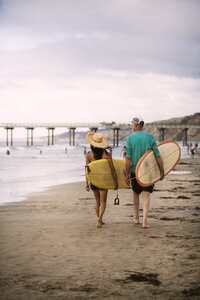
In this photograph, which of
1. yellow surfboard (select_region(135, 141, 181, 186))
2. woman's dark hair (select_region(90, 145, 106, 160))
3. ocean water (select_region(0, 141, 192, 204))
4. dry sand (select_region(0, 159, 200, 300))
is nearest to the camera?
dry sand (select_region(0, 159, 200, 300))

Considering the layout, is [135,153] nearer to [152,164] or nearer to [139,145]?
[139,145]

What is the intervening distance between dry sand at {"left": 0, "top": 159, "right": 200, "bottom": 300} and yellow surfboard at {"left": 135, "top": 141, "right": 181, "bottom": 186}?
742 millimetres

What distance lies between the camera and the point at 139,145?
17.2 ft

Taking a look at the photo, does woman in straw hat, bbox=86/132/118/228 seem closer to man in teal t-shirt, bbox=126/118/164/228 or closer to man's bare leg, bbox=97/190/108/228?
man's bare leg, bbox=97/190/108/228

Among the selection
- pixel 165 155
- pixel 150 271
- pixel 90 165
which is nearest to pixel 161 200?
pixel 165 155

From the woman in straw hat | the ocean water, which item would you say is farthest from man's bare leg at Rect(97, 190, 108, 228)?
the ocean water

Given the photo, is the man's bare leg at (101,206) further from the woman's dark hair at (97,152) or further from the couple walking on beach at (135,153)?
the woman's dark hair at (97,152)

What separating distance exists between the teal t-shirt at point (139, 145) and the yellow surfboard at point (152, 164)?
3.1 inches

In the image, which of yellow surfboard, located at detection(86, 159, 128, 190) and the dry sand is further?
yellow surfboard, located at detection(86, 159, 128, 190)

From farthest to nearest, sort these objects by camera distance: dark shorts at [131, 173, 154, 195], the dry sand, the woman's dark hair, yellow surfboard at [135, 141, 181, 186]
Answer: the woman's dark hair → dark shorts at [131, 173, 154, 195] → yellow surfboard at [135, 141, 181, 186] → the dry sand

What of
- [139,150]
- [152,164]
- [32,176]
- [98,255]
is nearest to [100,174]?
[139,150]

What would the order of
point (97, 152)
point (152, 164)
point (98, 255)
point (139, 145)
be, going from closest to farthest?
point (98, 255)
point (139, 145)
point (152, 164)
point (97, 152)

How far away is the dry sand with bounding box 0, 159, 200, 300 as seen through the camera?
2990mm

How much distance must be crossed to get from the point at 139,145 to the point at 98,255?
1.90m
